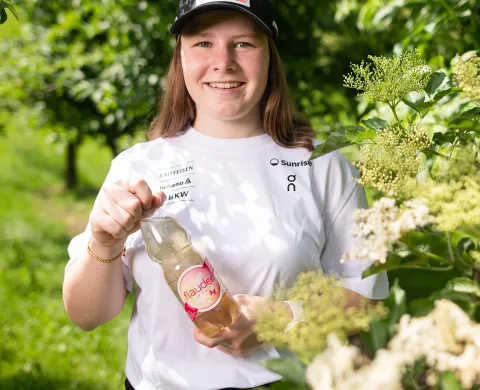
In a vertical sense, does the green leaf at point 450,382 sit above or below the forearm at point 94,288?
above

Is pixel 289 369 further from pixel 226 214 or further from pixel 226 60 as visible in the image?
pixel 226 60

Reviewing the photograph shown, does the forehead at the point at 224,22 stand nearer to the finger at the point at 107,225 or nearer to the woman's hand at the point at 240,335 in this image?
the finger at the point at 107,225

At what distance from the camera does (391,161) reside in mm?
1027

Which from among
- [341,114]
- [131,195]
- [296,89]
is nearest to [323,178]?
[131,195]

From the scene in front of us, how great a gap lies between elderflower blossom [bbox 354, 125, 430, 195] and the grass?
10.3ft

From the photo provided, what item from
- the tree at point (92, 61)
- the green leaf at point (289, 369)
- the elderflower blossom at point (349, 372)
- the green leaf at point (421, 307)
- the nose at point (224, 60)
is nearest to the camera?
the elderflower blossom at point (349, 372)

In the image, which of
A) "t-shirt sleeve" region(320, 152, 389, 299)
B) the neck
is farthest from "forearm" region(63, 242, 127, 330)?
"t-shirt sleeve" region(320, 152, 389, 299)

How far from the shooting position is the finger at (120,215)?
137cm

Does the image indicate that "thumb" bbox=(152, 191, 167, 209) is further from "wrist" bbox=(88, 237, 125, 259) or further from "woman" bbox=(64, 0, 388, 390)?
"wrist" bbox=(88, 237, 125, 259)

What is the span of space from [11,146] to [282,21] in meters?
7.99

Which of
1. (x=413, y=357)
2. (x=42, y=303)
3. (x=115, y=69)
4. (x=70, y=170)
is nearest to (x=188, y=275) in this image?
(x=413, y=357)

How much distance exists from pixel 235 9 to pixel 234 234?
58 centimetres

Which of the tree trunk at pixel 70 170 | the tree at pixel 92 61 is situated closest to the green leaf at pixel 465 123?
the tree at pixel 92 61

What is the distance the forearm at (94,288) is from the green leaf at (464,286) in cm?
89
